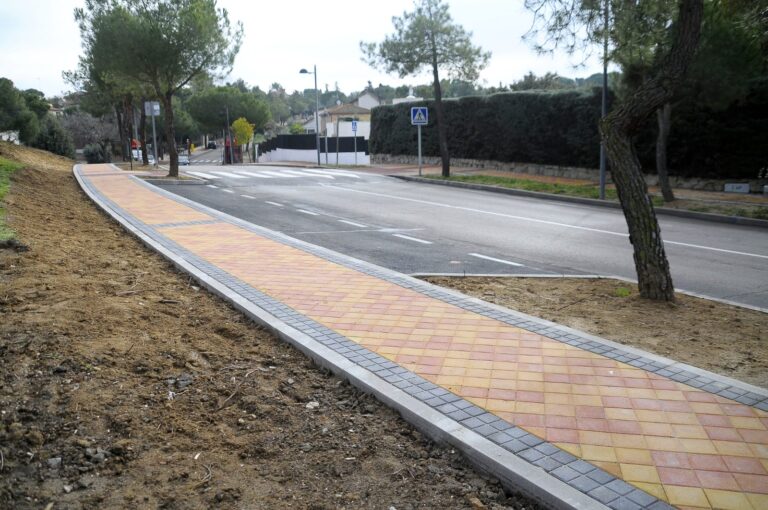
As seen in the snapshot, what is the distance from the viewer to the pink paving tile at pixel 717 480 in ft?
10.8

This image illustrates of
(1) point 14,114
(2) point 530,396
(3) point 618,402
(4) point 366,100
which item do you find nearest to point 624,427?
(3) point 618,402

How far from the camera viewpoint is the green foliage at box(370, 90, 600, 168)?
25.2 m

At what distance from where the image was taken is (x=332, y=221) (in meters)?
14.1

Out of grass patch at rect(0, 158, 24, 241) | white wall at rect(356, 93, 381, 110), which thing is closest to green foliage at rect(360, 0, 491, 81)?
grass patch at rect(0, 158, 24, 241)

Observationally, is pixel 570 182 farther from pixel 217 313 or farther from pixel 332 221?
pixel 217 313

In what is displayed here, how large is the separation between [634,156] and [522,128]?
879 inches

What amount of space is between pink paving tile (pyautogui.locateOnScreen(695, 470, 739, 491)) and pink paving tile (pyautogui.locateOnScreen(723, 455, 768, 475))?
0.09 meters

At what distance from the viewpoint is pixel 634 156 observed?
6.91 metres

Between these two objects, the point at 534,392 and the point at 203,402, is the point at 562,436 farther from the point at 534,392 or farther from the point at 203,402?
the point at 203,402

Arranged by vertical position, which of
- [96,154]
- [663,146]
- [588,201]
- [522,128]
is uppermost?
[522,128]

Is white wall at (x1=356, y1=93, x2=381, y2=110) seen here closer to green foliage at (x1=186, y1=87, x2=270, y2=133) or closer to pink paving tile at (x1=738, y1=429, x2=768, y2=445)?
green foliage at (x1=186, y1=87, x2=270, y2=133)

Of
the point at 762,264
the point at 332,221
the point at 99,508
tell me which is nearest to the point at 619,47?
the point at 762,264

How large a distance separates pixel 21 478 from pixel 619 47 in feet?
30.2

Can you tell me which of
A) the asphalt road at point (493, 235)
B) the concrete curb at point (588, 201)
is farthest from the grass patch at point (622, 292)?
the concrete curb at point (588, 201)
